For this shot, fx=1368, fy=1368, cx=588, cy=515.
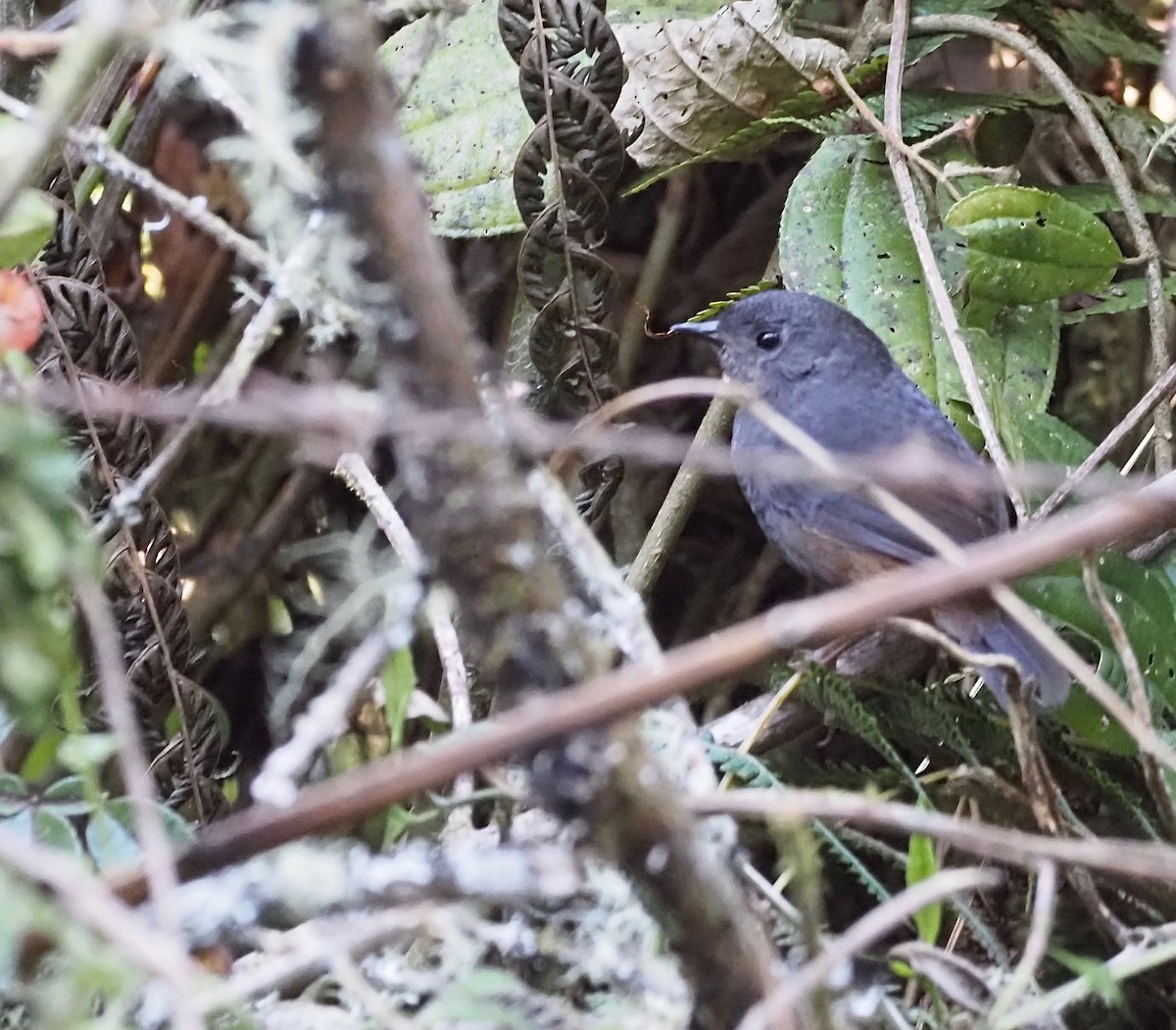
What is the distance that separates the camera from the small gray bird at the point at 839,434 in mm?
2299

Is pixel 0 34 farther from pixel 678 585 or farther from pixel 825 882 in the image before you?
pixel 678 585

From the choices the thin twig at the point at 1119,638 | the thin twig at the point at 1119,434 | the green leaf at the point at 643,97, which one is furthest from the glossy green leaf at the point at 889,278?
the thin twig at the point at 1119,638

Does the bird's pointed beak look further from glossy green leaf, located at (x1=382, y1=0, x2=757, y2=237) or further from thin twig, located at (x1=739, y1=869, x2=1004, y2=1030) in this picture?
thin twig, located at (x1=739, y1=869, x2=1004, y2=1030)

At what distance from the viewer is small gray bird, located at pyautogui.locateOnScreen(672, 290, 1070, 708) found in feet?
7.54

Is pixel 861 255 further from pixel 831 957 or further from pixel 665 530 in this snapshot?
pixel 831 957

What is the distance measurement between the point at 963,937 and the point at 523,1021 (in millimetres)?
968

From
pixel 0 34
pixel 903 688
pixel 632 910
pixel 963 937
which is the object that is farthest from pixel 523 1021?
pixel 903 688

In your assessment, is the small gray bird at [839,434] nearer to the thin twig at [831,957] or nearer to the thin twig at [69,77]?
the thin twig at [831,957]

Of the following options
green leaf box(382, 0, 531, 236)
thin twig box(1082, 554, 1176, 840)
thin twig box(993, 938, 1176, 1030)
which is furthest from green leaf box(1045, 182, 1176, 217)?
thin twig box(993, 938, 1176, 1030)

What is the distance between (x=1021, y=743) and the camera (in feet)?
4.02

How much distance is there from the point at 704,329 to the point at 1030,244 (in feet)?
2.12

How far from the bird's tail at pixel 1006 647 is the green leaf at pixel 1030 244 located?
52cm

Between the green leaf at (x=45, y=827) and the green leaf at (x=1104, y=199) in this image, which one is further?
the green leaf at (x=1104, y=199)

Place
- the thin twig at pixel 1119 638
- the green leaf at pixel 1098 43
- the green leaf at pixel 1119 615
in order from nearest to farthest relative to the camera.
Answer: the thin twig at pixel 1119 638 < the green leaf at pixel 1119 615 < the green leaf at pixel 1098 43
